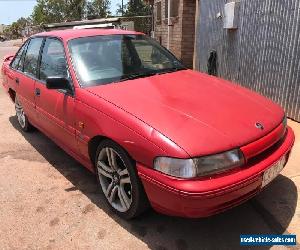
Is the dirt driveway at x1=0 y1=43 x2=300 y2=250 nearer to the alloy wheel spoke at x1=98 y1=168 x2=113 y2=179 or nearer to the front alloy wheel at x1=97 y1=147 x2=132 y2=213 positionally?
the front alloy wheel at x1=97 y1=147 x2=132 y2=213

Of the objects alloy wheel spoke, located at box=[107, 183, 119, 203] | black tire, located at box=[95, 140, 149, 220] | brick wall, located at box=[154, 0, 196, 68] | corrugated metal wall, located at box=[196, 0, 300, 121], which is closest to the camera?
black tire, located at box=[95, 140, 149, 220]

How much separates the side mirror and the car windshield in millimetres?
147

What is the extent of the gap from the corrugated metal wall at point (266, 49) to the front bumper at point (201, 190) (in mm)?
3308

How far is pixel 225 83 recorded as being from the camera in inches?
160

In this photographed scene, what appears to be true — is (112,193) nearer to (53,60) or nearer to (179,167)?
(179,167)

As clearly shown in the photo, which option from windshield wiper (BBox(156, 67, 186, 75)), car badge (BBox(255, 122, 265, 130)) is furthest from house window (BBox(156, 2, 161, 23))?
car badge (BBox(255, 122, 265, 130))

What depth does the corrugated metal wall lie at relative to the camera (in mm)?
5762

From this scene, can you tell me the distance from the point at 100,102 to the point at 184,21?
10.2 meters

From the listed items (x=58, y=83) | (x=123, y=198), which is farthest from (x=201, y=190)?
(x=58, y=83)

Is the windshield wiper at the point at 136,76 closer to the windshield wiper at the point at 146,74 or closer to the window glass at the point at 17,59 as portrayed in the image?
the windshield wiper at the point at 146,74

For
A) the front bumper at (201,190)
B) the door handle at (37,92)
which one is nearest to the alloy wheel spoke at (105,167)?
the front bumper at (201,190)

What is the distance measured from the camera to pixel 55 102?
4066mm

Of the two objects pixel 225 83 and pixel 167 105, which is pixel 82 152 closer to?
pixel 167 105

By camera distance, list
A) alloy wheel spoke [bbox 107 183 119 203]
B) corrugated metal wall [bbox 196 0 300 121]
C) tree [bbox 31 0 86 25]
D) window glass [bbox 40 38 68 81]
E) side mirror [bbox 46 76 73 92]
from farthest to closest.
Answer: tree [bbox 31 0 86 25] < corrugated metal wall [bbox 196 0 300 121] < window glass [bbox 40 38 68 81] < side mirror [bbox 46 76 73 92] < alloy wheel spoke [bbox 107 183 119 203]
